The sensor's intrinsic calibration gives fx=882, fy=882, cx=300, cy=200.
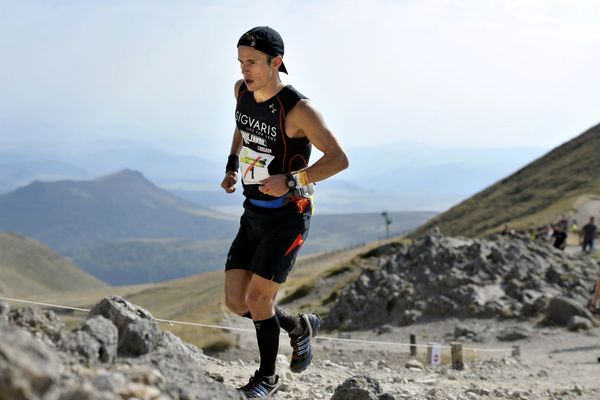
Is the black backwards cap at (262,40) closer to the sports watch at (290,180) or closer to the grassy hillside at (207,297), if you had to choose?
the sports watch at (290,180)

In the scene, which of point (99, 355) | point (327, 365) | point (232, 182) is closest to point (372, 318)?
A: point (327, 365)

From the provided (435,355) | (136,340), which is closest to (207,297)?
(435,355)

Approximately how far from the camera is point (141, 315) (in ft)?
25.0

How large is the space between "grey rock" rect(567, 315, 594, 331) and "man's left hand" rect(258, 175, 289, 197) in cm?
1761

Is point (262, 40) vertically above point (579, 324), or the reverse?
point (262, 40)

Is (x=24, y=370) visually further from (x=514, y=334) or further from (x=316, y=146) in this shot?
(x=514, y=334)

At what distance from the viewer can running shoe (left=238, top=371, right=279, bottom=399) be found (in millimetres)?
7590

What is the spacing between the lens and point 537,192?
104 m

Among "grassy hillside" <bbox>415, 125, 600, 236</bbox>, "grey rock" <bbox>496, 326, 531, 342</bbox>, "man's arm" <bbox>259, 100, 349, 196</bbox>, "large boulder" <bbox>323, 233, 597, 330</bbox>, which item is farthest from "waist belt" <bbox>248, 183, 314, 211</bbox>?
"grassy hillside" <bbox>415, 125, 600, 236</bbox>

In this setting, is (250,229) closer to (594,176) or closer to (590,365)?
(590,365)

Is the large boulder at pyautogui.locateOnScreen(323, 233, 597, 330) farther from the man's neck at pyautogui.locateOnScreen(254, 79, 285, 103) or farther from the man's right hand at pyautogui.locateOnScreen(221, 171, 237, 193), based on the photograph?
the man's neck at pyautogui.locateOnScreen(254, 79, 285, 103)

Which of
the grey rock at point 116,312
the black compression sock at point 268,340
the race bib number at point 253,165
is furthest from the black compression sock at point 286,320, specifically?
the grey rock at point 116,312

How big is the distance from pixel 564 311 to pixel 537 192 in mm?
82629

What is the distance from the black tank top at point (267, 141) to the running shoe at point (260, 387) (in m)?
1.59
